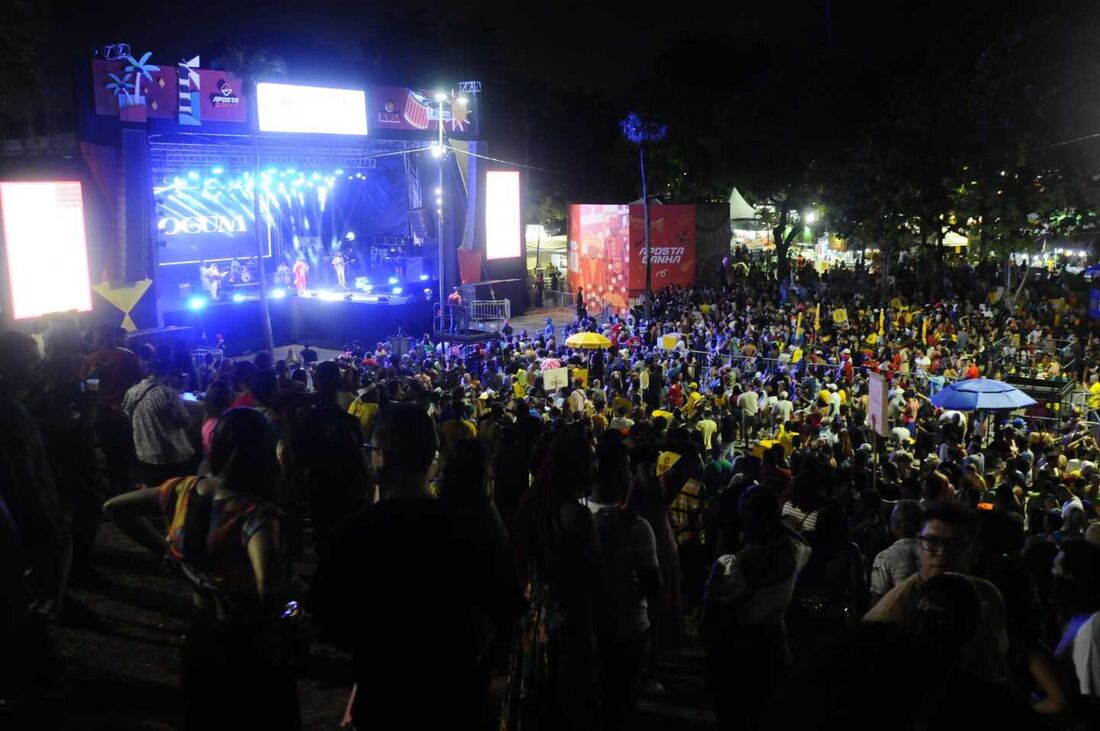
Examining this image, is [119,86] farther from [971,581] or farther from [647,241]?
[971,581]

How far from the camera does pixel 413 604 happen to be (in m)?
2.19

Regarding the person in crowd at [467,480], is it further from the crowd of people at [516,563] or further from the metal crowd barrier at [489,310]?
the metal crowd barrier at [489,310]

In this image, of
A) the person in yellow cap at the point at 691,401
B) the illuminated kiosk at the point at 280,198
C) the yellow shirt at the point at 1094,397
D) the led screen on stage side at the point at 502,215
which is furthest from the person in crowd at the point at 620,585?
the led screen on stage side at the point at 502,215

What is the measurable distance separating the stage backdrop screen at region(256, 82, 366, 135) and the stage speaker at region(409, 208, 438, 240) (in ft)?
14.7

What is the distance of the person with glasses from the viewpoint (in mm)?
2508

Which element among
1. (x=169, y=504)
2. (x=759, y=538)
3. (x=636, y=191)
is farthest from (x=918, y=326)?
(x=636, y=191)

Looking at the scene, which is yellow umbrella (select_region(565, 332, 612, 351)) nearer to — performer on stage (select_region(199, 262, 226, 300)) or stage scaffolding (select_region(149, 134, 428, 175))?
stage scaffolding (select_region(149, 134, 428, 175))

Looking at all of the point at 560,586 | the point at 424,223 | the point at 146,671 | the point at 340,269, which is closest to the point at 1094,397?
the point at 560,586

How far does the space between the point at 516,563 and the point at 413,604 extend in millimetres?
623

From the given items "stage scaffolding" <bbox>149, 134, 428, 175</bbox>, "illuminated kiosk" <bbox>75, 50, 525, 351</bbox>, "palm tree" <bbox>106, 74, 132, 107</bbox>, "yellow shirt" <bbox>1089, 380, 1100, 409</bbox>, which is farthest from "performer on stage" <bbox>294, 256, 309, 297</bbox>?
"yellow shirt" <bbox>1089, 380, 1100, 409</bbox>

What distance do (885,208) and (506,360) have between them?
16.2 metres

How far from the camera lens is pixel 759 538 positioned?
3326 mm

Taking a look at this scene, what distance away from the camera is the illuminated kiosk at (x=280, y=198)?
19.3 metres

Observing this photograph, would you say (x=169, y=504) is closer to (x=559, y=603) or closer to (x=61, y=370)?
(x=559, y=603)
